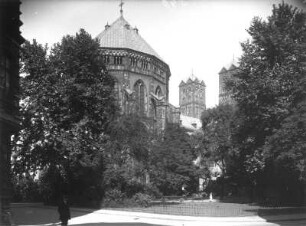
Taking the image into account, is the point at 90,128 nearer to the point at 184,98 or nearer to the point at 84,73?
the point at 84,73

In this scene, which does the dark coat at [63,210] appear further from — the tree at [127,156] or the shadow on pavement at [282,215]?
the tree at [127,156]

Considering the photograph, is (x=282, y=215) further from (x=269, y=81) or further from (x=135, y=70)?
(x=135, y=70)

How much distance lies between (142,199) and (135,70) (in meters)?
33.4

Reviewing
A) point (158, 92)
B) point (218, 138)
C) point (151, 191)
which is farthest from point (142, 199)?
point (158, 92)

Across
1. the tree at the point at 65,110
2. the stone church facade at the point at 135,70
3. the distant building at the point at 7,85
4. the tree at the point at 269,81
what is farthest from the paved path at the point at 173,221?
the stone church facade at the point at 135,70

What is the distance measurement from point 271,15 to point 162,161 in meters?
16.3

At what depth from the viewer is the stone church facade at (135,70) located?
65.5m

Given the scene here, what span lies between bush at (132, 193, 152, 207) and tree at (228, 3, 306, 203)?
8.56m

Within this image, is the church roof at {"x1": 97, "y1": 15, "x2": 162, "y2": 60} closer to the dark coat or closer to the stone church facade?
the stone church facade

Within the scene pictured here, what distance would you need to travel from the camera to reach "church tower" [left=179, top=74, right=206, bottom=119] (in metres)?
166

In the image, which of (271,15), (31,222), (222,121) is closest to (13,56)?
(31,222)

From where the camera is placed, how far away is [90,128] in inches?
1453

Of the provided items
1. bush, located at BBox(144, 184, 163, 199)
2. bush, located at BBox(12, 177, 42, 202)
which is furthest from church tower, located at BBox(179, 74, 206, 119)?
bush, located at BBox(144, 184, 163, 199)

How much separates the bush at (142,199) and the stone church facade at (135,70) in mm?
25722
